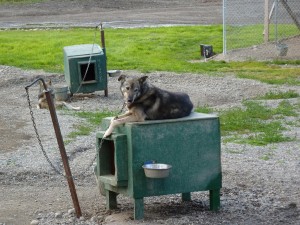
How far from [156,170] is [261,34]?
18.3 meters

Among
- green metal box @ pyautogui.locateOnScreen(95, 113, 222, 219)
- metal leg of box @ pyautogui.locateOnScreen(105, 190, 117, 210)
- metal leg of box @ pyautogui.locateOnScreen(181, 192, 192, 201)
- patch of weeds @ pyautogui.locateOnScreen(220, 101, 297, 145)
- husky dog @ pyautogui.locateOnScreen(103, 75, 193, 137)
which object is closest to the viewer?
green metal box @ pyautogui.locateOnScreen(95, 113, 222, 219)

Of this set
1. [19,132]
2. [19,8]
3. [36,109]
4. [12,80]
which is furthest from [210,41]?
[19,8]

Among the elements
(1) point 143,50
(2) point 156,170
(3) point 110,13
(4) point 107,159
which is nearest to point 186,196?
(4) point 107,159

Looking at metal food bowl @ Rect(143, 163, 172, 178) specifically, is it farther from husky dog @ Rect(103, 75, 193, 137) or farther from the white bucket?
the white bucket

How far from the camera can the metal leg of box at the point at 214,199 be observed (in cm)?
1010

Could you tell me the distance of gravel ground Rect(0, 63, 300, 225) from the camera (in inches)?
394

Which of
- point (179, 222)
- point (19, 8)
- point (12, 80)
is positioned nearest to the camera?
point (179, 222)

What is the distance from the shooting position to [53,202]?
35.4ft

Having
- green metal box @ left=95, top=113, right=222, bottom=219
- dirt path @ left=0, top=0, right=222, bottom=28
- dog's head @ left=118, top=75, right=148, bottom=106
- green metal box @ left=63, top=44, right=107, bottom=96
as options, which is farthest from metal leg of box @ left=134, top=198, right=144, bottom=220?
dirt path @ left=0, top=0, right=222, bottom=28

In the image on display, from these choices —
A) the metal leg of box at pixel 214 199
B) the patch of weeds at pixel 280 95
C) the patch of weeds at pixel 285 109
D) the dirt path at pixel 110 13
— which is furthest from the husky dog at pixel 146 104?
the dirt path at pixel 110 13

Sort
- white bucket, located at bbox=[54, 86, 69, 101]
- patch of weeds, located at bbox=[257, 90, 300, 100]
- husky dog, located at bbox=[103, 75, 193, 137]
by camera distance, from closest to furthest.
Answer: husky dog, located at bbox=[103, 75, 193, 137], patch of weeds, located at bbox=[257, 90, 300, 100], white bucket, located at bbox=[54, 86, 69, 101]

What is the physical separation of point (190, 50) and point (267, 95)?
349 inches

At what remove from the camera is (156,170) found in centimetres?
944

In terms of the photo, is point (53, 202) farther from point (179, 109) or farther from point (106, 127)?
point (179, 109)
